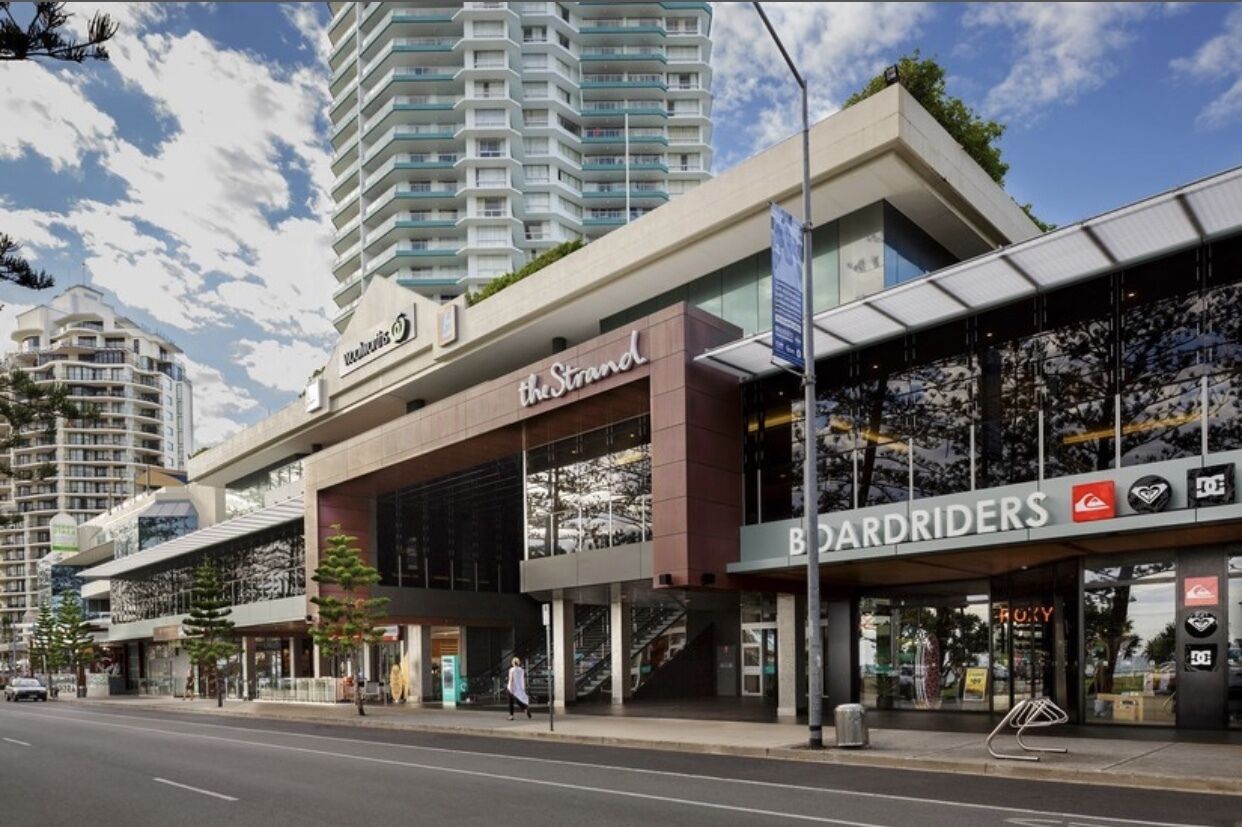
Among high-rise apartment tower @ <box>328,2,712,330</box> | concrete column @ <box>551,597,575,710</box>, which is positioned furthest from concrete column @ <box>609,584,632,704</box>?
high-rise apartment tower @ <box>328,2,712,330</box>

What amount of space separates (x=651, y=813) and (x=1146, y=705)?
12889 mm

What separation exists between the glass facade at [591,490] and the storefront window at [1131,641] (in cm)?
1105

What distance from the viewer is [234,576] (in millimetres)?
57062

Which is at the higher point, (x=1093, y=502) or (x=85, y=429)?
(x=85, y=429)

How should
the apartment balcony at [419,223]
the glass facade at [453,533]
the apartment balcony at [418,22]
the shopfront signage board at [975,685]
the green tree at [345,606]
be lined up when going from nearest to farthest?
the shopfront signage board at [975,685], the green tree at [345,606], the glass facade at [453,533], the apartment balcony at [419,223], the apartment balcony at [418,22]

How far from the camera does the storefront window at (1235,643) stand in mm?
18281

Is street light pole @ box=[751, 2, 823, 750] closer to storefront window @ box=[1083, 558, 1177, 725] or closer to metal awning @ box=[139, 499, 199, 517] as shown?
storefront window @ box=[1083, 558, 1177, 725]

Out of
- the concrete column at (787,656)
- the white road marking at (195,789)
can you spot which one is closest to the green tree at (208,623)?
the concrete column at (787,656)

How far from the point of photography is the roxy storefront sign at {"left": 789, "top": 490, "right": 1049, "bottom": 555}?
19.1 m

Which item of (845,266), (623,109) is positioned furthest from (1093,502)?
(623,109)

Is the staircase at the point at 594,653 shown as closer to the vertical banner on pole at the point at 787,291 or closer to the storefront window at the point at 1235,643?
the vertical banner on pole at the point at 787,291

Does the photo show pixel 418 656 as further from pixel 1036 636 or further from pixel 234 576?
pixel 1036 636

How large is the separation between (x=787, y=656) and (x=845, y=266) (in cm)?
1017

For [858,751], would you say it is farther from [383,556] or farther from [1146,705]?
[383,556]
